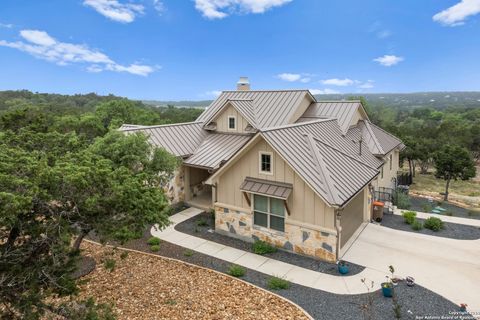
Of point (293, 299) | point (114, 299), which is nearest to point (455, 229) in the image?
point (293, 299)

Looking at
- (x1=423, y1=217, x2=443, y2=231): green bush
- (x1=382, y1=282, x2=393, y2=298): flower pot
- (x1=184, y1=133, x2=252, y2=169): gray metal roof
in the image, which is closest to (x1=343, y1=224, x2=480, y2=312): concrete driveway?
(x1=423, y1=217, x2=443, y2=231): green bush

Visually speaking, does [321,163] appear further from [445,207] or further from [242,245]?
[445,207]

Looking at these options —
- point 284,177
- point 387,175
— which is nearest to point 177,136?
point 284,177

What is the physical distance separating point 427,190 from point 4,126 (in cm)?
3771

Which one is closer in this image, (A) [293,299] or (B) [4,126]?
(A) [293,299]

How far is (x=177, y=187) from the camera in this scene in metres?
19.4

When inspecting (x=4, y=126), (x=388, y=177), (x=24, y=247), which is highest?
(x=4, y=126)

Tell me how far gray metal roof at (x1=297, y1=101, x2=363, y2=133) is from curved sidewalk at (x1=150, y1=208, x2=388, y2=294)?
11092 mm

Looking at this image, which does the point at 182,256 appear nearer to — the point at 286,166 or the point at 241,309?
the point at 241,309

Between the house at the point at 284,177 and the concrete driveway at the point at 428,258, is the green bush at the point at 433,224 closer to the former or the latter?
the concrete driveway at the point at 428,258

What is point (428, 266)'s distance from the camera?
11.9 meters

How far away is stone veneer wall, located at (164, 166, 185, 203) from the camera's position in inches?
743

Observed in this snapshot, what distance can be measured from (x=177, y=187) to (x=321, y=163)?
976 centimetres

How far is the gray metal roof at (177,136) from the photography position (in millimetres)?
19192
